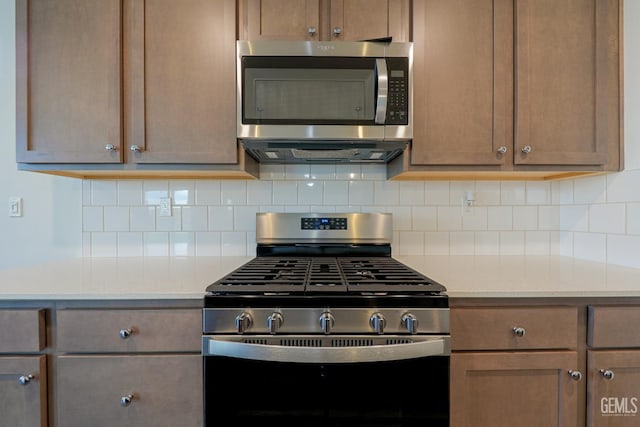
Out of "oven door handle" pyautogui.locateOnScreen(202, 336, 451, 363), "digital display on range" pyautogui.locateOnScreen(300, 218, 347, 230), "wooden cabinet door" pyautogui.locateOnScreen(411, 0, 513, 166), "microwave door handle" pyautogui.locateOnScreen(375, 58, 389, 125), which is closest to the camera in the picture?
"oven door handle" pyautogui.locateOnScreen(202, 336, 451, 363)

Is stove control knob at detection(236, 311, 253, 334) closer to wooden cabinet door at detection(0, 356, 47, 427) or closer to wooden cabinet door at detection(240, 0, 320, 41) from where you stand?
wooden cabinet door at detection(0, 356, 47, 427)

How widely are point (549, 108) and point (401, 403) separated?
Result: 1.30 metres

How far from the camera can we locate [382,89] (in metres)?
1.28

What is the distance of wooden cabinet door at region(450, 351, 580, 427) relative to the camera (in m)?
1.06

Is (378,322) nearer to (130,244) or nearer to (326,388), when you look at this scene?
(326,388)

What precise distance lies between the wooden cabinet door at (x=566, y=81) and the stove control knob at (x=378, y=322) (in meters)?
0.93

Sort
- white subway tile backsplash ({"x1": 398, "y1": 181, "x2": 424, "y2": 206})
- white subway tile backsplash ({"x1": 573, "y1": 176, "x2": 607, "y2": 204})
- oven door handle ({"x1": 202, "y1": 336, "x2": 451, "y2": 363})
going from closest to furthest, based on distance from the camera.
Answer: oven door handle ({"x1": 202, "y1": 336, "x2": 451, "y2": 363}) → white subway tile backsplash ({"x1": 573, "y1": 176, "x2": 607, "y2": 204}) → white subway tile backsplash ({"x1": 398, "y1": 181, "x2": 424, "y2": 206})

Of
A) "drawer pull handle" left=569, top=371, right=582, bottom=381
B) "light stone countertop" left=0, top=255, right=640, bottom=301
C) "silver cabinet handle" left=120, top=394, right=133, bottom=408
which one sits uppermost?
"light stone countertop" left=0, top=255, right=640, bottom=301

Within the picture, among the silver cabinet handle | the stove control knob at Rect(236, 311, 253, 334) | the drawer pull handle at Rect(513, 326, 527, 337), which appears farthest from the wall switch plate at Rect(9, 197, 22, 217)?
the drawer pull handle at Rect(513, 326, 527, 337)

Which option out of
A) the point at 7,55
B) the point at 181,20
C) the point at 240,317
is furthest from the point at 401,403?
the point at 7,55

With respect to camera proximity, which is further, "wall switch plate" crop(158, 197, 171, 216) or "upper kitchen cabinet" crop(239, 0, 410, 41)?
"wall switch plate" crop(158, 197, 171, 216)

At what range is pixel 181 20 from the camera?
1360mm

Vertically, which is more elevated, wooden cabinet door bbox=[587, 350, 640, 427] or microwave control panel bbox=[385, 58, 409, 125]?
microwave control panel bbox=[385, 58, 409, 125]

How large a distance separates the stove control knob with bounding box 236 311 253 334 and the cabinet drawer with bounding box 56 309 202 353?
0.14m
